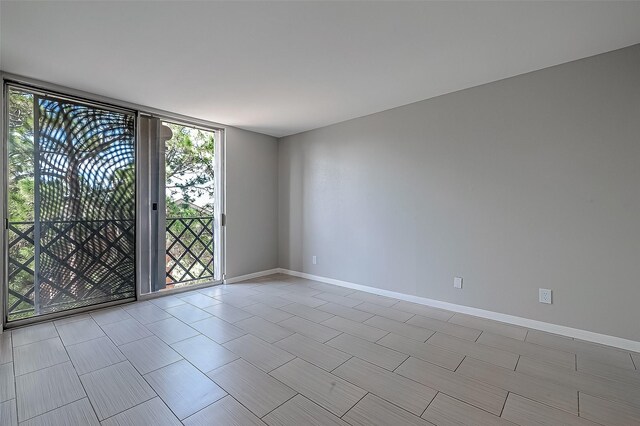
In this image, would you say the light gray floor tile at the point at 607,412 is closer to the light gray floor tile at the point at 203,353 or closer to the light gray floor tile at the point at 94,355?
the light gray floor tile at the point at 203,353

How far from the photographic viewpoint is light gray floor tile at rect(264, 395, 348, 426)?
4.75 ft

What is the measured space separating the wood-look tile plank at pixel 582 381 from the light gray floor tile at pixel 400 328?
695 millimetres

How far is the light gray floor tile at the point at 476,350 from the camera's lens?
6.70 feet

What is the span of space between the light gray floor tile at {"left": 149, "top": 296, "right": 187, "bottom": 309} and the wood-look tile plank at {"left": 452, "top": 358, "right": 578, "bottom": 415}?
9.73 ft

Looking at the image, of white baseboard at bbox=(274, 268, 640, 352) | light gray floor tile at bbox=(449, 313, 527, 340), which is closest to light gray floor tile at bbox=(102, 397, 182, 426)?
light gray floor tile at bbox=(449, 313, 527, 340)

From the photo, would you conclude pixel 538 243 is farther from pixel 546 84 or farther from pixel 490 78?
pixel 490 78

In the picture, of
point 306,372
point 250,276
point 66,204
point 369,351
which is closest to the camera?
point 306,372

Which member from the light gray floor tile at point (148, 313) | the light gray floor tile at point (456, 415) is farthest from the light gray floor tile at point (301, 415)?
the light gray floor tile at point (148, 313)

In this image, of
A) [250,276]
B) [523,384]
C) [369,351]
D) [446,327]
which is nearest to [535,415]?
[523,384]

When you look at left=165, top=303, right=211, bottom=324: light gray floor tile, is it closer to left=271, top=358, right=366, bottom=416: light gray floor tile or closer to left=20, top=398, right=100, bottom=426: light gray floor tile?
left=20, top=398, right=100, bottom=426: light gray floor tile

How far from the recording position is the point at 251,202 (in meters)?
4.51

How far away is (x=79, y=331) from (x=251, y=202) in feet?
8.42

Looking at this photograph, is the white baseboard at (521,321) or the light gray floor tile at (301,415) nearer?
the light gray floor tile at (301,415)

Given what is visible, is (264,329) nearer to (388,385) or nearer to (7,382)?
(388,385)
